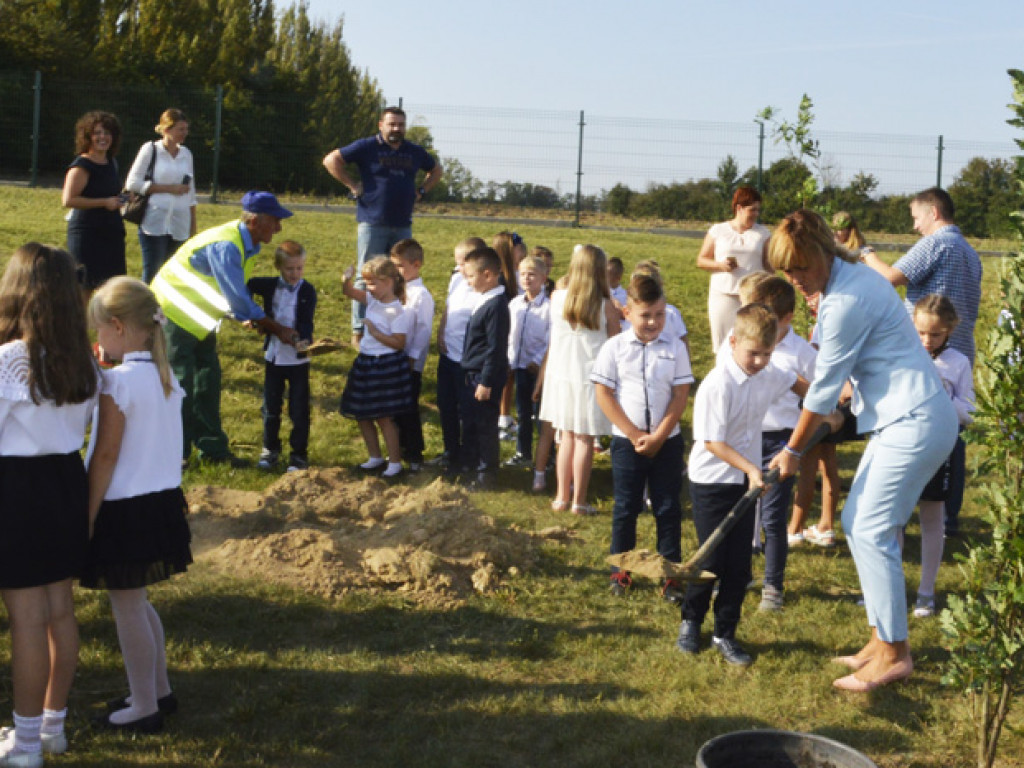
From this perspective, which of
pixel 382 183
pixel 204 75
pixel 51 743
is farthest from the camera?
pixel 204 75

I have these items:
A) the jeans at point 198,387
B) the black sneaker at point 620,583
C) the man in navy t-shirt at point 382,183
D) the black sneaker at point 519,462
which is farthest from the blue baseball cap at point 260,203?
the black sneaker at point 620,583

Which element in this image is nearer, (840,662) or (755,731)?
(755,731)

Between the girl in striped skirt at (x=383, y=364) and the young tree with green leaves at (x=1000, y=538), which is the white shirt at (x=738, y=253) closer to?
the girl in striped skirt at (x=383, y=364)

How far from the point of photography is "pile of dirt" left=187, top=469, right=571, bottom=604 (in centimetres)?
646

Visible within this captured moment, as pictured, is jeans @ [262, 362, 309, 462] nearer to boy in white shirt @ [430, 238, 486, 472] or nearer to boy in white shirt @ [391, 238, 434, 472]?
Answer: boy in white shirt @ [391, 238, 434, 472]

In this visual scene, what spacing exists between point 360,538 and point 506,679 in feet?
6.50

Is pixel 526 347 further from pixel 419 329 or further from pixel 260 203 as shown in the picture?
pixel 260 203

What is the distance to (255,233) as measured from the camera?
8.20 m

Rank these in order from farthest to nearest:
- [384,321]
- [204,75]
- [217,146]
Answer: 1. [204,75]
2. [217,146]
3. [384,321]

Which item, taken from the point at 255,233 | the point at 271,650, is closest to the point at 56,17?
the point at 255,233

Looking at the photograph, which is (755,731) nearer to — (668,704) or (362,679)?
(668,704)

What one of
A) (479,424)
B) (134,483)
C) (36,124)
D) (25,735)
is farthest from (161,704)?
(36,124)

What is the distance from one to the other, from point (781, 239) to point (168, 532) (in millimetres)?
2887

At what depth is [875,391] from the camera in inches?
202
